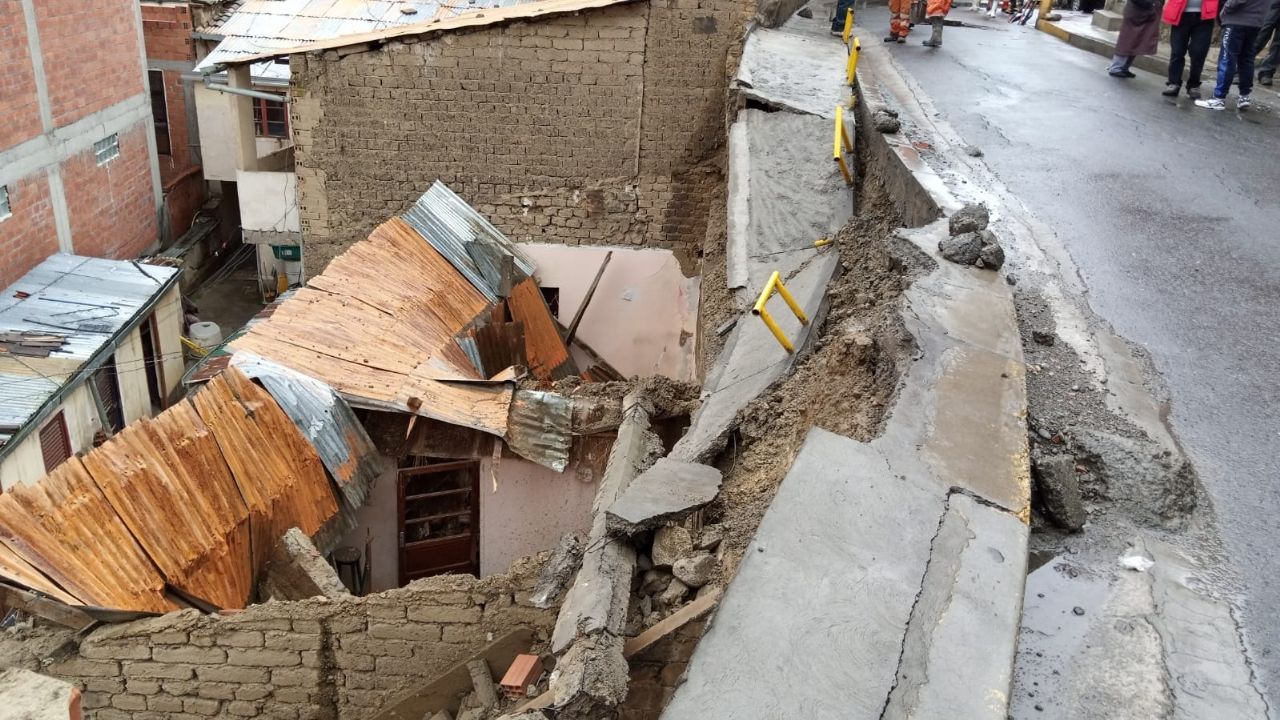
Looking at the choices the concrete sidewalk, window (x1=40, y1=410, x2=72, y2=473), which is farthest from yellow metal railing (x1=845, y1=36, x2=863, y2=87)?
window (x1=40, y1=410, x2=72, y2=473)

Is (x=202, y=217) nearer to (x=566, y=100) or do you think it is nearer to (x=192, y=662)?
(x=566, y=100)

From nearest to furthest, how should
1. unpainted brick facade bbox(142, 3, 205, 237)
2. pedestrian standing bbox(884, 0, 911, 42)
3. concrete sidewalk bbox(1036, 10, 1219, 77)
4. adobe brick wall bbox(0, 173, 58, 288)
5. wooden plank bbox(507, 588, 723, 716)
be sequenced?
wooden plank bbox(507, 588, 723, 716) → concrete sidewalk bbox(1036, 10, 1219, 77) → adobe brick wall bbox(0, 173, 58, 288) → pedestrian standing bbox(884, 0, 911, 42) → unpainted brick facade bbox(142, 3, 205, 237)

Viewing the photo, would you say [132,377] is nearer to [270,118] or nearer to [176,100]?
[270,118]

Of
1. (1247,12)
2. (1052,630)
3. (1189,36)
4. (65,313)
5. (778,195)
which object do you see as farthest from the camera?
(65,313)

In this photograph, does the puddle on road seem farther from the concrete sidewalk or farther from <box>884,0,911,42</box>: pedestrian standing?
<box>884,0,911,42</box>: pedestrian standing

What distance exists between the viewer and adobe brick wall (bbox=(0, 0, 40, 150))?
12.1 meters

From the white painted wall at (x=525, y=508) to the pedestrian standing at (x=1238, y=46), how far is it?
7.57 metres

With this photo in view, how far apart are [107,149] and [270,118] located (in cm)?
333

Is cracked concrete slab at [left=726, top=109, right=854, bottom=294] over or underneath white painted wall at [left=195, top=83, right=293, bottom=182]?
over

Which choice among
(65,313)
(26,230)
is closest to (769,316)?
(65,313)

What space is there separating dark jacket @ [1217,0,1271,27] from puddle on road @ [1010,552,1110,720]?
8.44 meters

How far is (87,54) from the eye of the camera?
14.5m

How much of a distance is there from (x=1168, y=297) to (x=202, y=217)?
18834 mm

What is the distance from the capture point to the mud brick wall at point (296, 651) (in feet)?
18.5
